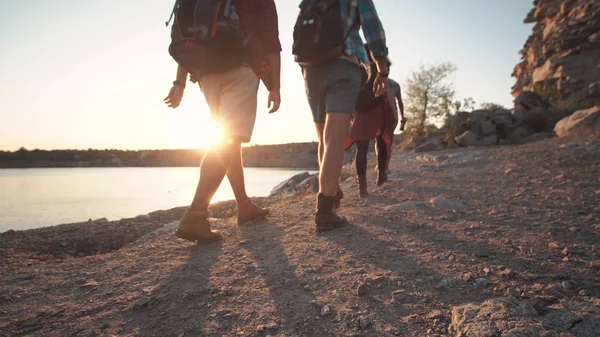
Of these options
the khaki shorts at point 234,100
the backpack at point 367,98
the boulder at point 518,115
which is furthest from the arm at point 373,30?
the boulder at point 518,115

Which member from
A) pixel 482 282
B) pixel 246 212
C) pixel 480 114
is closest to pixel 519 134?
pixel 480 114

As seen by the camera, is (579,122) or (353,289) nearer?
(353,289)

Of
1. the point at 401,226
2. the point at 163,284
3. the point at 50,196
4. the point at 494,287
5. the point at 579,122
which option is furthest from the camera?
the point at 50,196

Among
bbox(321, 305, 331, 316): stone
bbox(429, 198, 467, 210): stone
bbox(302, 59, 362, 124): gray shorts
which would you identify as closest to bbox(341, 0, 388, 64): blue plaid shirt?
bbox(302, 59, 362, 124): gray shorts

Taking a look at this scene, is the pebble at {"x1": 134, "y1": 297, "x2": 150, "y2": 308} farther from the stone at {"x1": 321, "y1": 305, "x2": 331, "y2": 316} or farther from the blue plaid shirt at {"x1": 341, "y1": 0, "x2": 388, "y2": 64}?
the blue plaid shirt at {"x1": 341, "y1": 0, "x2": 388, "y2": 64}

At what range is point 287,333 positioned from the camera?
128 centimetres

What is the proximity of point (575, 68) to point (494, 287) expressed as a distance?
873 inches

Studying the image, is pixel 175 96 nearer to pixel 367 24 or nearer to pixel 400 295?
pixel 367 24

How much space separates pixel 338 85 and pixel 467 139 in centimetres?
1254

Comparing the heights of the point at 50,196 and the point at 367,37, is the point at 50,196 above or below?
below

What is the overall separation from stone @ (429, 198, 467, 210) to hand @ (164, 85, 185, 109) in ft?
8.82

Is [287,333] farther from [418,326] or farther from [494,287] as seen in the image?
[494,287]

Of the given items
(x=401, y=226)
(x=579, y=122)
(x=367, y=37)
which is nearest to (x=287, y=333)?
(x=401, y=226)

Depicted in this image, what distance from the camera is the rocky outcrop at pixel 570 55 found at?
1664 cm
